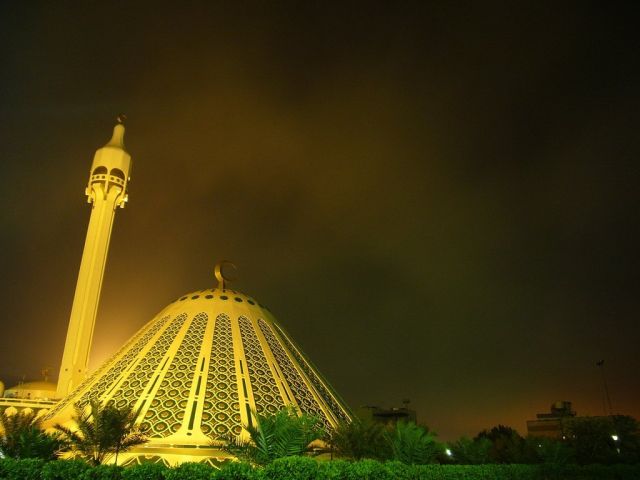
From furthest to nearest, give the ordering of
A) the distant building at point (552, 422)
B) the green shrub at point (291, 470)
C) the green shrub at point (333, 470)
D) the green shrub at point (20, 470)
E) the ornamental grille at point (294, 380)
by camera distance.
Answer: the distant building at point (552, 422) → the ornamental grille at point (294, 380) → the green shrub at point (333, 470) → the green shrub at point (291, 470) → the green shrub at point (20, 470)

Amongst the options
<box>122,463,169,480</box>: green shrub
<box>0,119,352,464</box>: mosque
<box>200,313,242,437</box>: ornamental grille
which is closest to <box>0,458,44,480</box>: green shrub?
<box>122,463,169,480</box>: green shrub

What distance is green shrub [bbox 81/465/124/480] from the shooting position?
428 inches

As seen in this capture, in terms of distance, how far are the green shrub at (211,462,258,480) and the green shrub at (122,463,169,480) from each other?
116 cm

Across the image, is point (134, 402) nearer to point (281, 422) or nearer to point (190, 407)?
point (190, 407)

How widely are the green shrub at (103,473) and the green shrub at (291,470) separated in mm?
3295

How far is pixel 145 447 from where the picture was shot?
16.6m

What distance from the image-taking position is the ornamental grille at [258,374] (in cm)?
1930

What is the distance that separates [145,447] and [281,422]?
6.16 meters

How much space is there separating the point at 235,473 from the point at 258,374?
10.1 metres

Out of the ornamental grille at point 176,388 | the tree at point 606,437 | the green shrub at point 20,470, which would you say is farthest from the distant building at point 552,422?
the green shrub at point 20,470

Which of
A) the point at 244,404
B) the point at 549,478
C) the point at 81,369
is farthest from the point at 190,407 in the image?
the point at 81,369

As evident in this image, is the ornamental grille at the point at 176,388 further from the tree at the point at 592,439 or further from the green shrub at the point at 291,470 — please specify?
the tree at the point at 592,439

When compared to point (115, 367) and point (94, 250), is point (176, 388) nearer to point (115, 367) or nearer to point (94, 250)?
point (115, 367)

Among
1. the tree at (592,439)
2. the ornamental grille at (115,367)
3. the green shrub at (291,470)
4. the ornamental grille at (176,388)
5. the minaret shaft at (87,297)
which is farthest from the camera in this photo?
the minaret shaft at (87,297)
